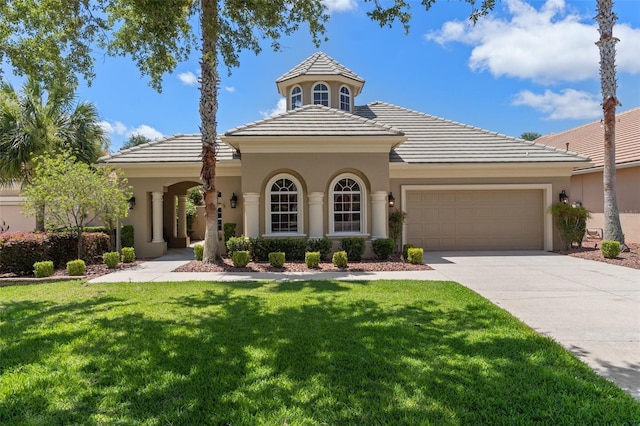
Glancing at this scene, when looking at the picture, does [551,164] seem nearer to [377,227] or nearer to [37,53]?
[377,227]

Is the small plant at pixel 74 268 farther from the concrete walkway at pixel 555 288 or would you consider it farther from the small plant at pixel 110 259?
the small plant at pixel 110 259

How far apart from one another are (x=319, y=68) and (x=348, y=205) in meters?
8.24

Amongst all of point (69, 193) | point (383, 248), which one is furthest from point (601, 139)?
point (69, 193)

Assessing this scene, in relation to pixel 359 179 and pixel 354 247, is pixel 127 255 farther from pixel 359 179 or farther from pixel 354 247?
pixel 359 179

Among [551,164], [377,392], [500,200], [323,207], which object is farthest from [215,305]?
[551,164]

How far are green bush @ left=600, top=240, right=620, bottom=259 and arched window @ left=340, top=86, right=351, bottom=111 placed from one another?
11930 mm

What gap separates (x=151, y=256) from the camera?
13430 mm

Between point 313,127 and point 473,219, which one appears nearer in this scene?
point 313,127

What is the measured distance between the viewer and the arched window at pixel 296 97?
17219mm

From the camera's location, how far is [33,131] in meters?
14.6

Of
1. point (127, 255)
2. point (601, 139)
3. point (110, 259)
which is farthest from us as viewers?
point (601, 139)

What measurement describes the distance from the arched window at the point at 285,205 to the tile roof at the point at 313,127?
1.70 metres

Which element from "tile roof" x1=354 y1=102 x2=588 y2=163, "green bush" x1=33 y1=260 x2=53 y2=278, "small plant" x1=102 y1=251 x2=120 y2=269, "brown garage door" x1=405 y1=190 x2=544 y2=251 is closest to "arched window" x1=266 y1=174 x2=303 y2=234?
"tile roof" x1=354 y1=102 x2=588 y2=163

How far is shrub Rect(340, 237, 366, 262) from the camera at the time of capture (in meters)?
11.3
